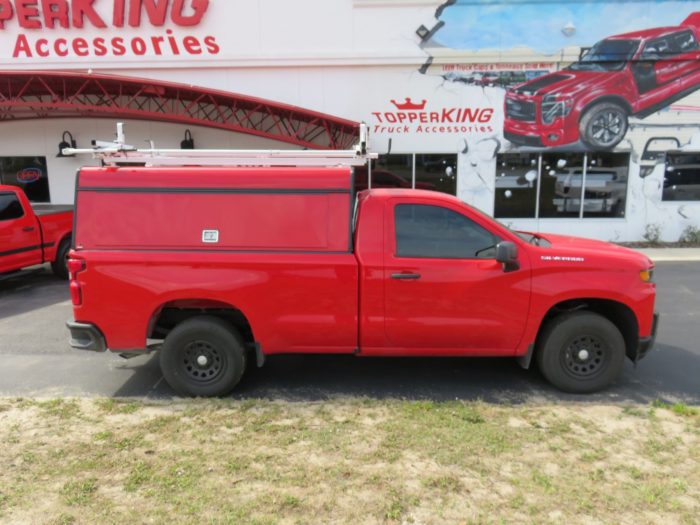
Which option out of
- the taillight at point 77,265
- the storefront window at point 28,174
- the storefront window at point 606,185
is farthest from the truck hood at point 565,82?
the storefront window at point 28,174

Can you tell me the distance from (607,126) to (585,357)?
33.6 ft

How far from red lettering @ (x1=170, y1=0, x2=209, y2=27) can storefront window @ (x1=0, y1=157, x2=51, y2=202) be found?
209 inches

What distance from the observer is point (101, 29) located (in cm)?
1270

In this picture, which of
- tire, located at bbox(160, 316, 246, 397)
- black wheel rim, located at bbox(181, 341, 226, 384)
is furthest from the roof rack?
black wheel rim, located at bbox(181, 341, 226, 384)

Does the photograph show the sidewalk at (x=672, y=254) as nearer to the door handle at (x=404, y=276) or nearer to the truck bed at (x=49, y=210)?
the door handle at (x=404, y=276)

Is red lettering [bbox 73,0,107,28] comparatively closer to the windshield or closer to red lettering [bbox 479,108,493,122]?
red lettering [bbox 479,108,493,122]

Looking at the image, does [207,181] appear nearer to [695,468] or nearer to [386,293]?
[386,293]

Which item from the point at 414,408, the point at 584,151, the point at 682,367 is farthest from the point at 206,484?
the point at 584,151

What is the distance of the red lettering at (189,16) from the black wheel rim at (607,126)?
987cm

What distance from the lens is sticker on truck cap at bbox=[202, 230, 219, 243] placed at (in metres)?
4.51

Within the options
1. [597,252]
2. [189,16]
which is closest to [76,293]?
[597,252]

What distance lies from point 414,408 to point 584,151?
11.0 m

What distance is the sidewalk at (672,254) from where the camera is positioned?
1125 centimetres

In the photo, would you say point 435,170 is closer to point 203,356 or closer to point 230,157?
point 230,157
